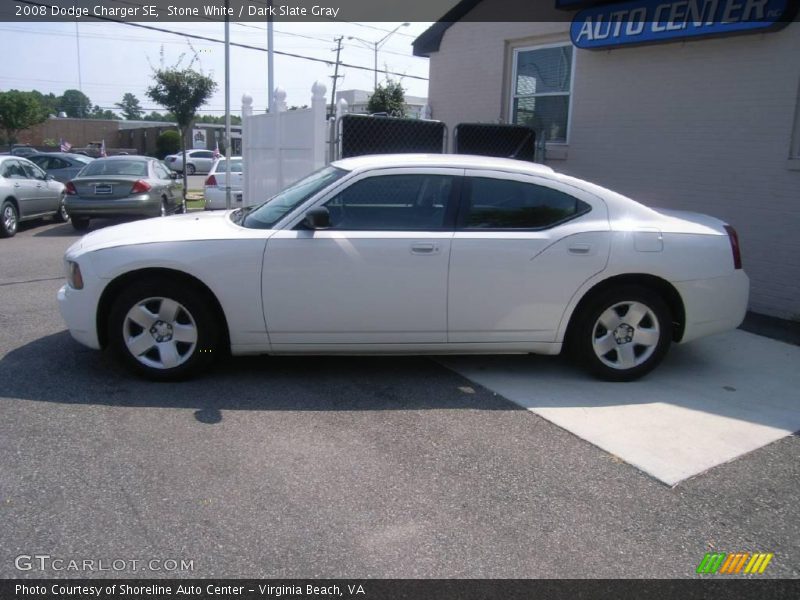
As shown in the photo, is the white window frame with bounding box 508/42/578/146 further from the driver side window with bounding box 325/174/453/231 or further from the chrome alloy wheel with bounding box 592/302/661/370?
the driver side window with bounding box 325/174/453/231

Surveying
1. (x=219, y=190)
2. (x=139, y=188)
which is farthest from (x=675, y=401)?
(x=219, y=190)

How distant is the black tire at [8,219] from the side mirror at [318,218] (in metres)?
9.82

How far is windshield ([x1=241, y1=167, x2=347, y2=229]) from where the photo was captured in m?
4.92

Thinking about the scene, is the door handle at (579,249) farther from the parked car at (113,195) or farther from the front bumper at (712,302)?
the parked car at (113,195)

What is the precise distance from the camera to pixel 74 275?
4.75m

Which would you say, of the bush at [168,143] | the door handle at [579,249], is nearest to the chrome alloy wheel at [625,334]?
the door handle at [579,249]

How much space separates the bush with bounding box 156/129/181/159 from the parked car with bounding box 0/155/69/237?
38.4 metres

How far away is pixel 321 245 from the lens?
185 inches

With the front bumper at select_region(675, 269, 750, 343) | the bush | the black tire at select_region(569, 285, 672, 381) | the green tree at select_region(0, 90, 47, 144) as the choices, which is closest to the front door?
the black tire at select_region(569, 285, 672, 381)

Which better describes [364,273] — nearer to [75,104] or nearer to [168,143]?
[168,143]

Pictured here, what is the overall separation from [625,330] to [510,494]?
2.06 meters

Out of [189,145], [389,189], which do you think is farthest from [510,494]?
[189,145]

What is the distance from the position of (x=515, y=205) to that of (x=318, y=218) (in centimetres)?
145

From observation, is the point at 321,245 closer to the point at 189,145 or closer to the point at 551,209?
the point at 551,209
